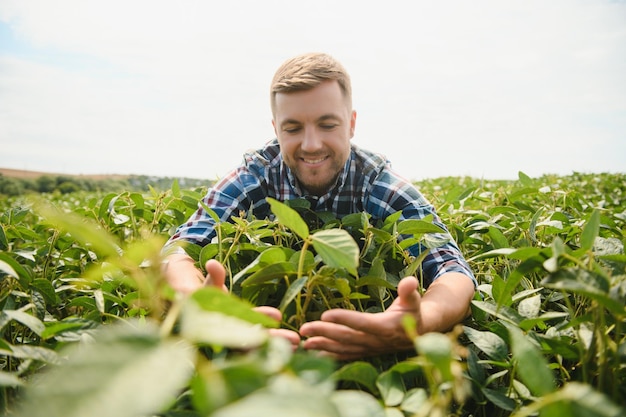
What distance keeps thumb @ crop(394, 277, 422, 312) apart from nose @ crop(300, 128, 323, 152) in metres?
0.91

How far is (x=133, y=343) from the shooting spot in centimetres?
38

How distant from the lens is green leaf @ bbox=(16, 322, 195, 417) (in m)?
0.32

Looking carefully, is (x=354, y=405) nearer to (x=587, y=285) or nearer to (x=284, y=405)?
(x=284, y=405)

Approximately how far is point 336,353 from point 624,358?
1.66 feet

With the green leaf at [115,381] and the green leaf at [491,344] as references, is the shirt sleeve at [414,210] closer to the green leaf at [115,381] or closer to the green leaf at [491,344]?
the green leaf at [491,344]

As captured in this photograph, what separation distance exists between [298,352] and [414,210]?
971 mm

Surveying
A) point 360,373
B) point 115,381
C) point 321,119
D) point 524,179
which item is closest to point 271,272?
point 360,373

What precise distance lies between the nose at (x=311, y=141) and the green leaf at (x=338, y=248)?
100 centimetres

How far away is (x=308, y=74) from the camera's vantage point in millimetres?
1732

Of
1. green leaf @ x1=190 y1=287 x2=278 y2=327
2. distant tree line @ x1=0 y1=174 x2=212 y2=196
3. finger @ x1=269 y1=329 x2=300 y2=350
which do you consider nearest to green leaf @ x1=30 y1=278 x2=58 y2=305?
finger @ x1=269 y1=329 x2=300 y2=350

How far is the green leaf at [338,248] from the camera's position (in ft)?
2.20

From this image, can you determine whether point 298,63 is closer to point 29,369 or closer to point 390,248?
point 390,248

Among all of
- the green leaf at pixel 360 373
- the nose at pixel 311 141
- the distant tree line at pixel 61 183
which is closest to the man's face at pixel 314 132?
the nose at pixel 311 141

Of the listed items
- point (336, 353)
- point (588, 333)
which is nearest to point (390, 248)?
point (336, 353)
